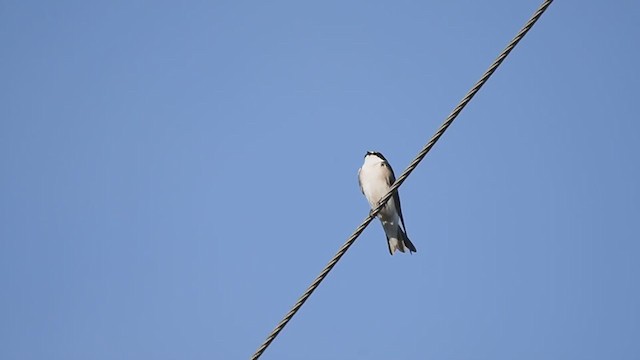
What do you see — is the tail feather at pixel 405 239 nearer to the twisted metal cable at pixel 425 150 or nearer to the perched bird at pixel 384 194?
the perched bird at pixel 384 194

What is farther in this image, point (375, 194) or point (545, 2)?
point (375, 194)

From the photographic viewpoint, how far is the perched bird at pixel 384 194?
9047 millimetres

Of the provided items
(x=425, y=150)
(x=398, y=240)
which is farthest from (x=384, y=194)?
(x=425, y=150)

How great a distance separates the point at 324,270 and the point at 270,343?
48cm

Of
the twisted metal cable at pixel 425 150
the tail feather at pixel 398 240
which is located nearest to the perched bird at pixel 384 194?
the tail feather at pixel 398 240

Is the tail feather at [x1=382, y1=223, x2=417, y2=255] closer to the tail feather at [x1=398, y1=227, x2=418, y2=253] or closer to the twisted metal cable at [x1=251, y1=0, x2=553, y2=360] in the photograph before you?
the tail feather at [x1=398, y1=227, x2=418, y2=253]

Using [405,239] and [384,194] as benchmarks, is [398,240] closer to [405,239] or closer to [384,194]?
[405,239]

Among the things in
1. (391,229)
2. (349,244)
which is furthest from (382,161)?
(349,244)

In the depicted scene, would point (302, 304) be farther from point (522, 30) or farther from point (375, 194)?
point (375, 194)

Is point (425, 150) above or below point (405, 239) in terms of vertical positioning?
below

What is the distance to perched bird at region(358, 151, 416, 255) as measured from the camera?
9.05 m

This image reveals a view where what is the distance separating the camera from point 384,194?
956 centimetres

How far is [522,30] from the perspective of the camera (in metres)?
3.79

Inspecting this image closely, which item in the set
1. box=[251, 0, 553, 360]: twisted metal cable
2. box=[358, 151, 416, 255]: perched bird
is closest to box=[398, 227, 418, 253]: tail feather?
box=[358, 151, 416, 255]: perched bird
